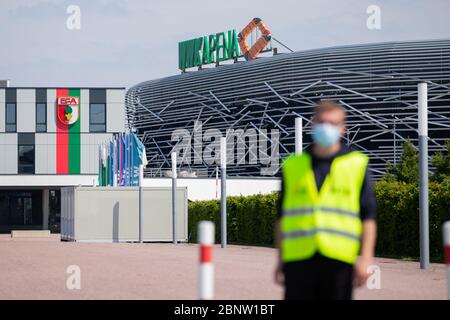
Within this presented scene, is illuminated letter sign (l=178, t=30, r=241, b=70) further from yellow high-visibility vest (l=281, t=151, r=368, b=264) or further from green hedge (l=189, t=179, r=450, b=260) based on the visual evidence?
yellow high-visibility vest (l=281, t=151, r=368, b=264)

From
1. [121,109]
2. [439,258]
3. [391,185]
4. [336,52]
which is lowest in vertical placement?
[439,258]

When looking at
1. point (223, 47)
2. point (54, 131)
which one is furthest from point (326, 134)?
point (223, 47)

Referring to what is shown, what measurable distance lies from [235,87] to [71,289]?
75954mm

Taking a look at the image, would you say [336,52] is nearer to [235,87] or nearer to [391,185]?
[235,87]

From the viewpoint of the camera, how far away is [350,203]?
574cm

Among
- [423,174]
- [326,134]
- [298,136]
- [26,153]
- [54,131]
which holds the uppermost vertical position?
[54,131]

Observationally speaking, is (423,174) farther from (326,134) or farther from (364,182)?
(326,134)

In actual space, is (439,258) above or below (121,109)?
below

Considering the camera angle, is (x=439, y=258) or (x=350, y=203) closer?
(x=350, y=203)

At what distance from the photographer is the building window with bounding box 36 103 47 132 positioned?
70750 millimetres

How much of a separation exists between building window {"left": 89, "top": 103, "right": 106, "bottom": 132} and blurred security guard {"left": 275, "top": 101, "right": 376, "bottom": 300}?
6564cm

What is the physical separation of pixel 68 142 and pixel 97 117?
2.73 metres

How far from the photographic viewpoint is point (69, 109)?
70.6 m
